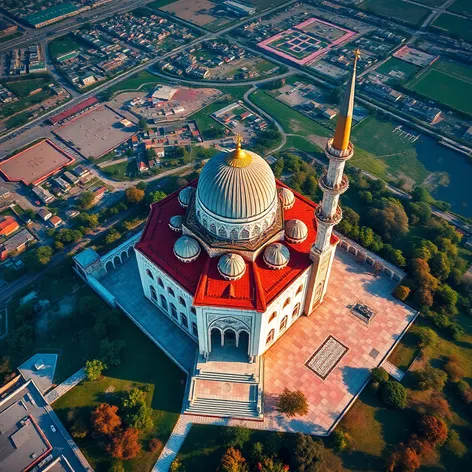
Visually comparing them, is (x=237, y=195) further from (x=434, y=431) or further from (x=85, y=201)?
(x=85, y=201)

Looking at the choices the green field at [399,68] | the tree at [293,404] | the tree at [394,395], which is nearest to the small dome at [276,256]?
the tree at [293,404]

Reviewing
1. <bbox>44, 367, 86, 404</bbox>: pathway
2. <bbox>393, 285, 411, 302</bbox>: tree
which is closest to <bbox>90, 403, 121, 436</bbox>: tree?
<bbox>44, 367, 86, 404</bbox>: pathway

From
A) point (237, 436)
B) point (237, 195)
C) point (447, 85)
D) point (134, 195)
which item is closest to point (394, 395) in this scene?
point (237, 436)

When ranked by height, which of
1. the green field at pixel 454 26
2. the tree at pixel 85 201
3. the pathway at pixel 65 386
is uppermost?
the green field at pixel 454 26


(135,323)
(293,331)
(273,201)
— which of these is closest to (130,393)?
(135,323)

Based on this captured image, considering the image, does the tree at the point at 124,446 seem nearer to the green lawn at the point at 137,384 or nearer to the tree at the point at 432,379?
the green lawn at the point at 137,384

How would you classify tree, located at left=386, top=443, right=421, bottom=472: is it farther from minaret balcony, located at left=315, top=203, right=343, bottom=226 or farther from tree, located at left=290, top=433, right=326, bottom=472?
minaret balcony, located at left=315, top=203, right=343, bottom=226
